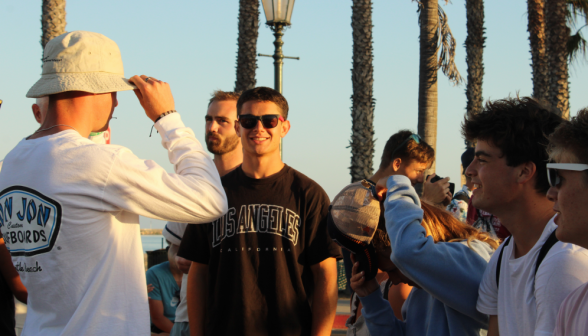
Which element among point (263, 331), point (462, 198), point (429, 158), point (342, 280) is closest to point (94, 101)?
point (263, 331)

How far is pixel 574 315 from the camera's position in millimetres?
1696

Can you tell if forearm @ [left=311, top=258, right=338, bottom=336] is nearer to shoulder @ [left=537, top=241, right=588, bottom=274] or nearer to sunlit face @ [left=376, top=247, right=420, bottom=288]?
sunlit face @ [left=376, top=247, right=420, bottom=288]

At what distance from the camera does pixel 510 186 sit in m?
2.27

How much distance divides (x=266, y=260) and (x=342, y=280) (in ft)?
26.4

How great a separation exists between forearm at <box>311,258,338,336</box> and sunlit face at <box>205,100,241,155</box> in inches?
61.0

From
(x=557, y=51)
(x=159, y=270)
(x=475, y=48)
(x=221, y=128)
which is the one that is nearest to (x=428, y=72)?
(x=475, y=48)

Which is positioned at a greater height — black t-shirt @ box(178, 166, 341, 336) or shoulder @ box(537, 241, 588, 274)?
shoulder @ box(537, 241, 588, 274)

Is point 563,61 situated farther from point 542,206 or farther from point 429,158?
point 542,206

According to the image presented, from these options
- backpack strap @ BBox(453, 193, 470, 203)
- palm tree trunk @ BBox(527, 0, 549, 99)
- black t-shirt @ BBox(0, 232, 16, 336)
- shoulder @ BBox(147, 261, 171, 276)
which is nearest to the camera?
black t-shirt @ BBox(0, 232, 16, 336)

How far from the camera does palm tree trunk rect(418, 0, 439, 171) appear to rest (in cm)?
1173

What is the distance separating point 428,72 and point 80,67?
10.6m

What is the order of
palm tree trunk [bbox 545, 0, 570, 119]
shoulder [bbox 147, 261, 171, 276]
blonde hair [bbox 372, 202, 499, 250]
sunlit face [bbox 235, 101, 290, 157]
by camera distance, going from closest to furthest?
1. blonde hair [bbox 372, 202, 499, 250]
2. sunlit face [bbox 235, 101, 290, 157]
3. shoulder [bbox 147, 261, 171, 276]
4. palm tree trunk [bbox 545, 0, 570, 119]

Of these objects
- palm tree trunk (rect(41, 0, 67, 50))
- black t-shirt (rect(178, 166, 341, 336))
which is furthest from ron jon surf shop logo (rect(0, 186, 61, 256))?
palm tree trunk (rect(41, 0, 67, 50))

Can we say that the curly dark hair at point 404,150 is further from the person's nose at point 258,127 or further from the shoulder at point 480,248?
the shoulder at point 480,248
